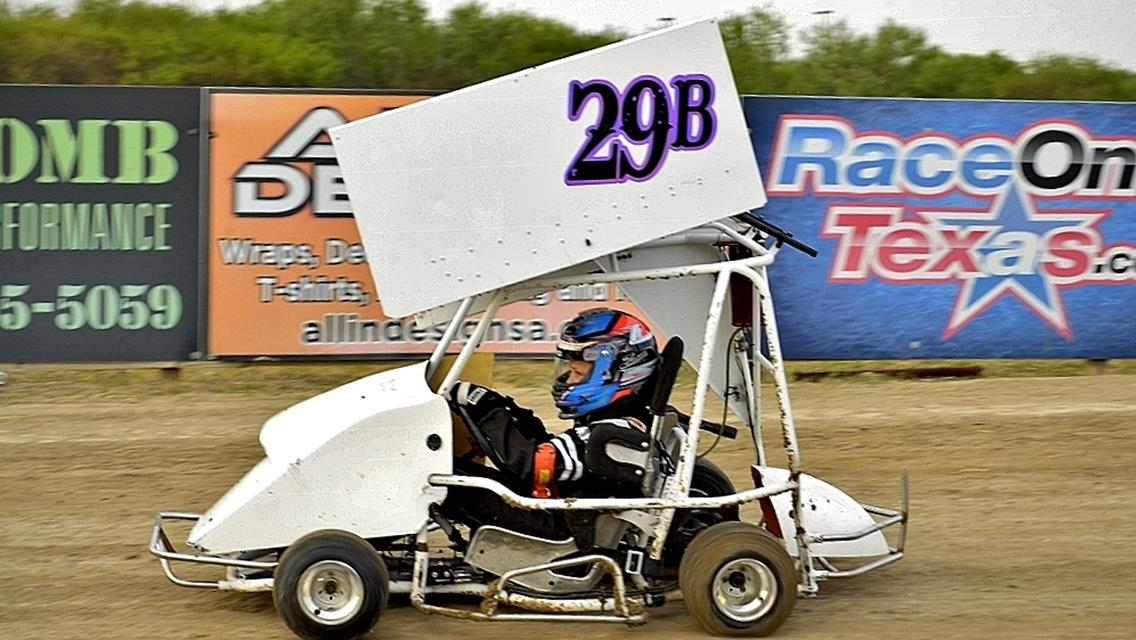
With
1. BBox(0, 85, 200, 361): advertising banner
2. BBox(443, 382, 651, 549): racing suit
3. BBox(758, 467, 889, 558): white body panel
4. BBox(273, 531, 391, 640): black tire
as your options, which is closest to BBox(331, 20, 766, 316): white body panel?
BBox(443, 382, 651, 549): racing suit

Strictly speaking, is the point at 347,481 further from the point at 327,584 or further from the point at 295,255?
the point at 295,255

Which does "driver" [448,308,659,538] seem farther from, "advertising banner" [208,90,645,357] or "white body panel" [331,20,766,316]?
"advertising banner" [208,90,645,357]

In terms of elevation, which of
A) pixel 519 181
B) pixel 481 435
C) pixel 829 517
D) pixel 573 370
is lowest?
pixel 829 517

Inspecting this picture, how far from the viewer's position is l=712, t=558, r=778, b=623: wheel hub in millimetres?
5852

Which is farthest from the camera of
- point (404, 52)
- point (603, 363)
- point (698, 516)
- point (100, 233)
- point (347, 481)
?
point (404, 52)

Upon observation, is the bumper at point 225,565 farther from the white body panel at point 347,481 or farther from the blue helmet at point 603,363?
the blue helmet at point 603,363

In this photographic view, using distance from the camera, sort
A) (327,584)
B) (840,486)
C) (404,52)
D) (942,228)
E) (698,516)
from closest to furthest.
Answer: (327,584) < (698,516) < (840,486) < (942,228) < (404,52)

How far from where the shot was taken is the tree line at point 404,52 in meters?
16.5

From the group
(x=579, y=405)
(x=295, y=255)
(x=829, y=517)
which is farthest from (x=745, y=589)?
(x=295, y=255)

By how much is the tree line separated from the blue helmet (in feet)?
33.8

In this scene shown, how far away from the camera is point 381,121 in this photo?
224 inches

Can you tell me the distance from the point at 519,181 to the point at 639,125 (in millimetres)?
524

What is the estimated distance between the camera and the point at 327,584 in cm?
575

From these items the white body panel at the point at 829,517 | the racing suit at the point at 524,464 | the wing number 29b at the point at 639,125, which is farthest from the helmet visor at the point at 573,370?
the white body panel at the point at 829,517
